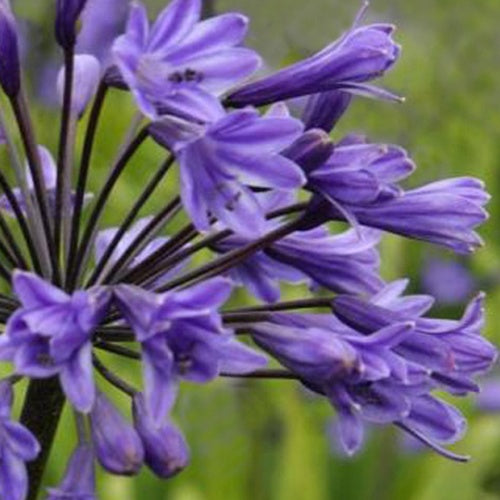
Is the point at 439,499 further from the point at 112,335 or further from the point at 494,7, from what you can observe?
the point at 112,335

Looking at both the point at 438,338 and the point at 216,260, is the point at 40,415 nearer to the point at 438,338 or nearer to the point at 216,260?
the point at 216,260

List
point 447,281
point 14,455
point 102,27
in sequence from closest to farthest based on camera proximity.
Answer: point 14,455
point 102,27
point 447,281

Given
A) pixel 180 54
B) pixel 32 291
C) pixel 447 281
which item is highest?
pixel 180 54

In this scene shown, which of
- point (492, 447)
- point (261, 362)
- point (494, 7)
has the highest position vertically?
point (261, 362)

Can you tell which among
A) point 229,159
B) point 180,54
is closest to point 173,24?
point 180,54

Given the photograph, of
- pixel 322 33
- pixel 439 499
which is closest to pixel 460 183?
pixel 322 33

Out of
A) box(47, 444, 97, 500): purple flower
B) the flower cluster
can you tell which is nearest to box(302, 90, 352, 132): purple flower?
the flower cluster

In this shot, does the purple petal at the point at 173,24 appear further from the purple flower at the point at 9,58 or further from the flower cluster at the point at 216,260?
the purple flower at the point at 9,58
